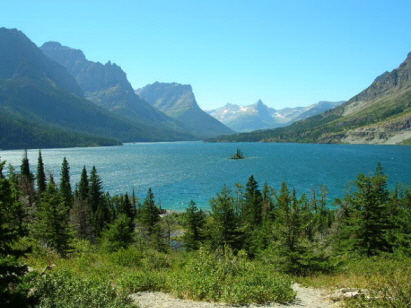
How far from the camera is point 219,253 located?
2206cm

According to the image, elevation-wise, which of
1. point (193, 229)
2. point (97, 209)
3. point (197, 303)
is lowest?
point (97, 209)

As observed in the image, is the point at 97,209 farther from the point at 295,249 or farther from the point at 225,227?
the point at 295,249

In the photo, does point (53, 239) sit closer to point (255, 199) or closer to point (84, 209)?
point (84, 209)

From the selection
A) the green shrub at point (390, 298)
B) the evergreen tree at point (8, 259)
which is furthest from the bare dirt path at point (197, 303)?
the evergreen tree at point (8, 259)

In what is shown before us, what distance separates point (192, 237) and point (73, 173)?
131 metres

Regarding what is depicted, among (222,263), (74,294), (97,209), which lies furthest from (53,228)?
(97,209)

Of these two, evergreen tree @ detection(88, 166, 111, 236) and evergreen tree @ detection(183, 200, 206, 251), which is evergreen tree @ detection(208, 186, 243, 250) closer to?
evergreen tree @ detection(183, 200, 206, 251)

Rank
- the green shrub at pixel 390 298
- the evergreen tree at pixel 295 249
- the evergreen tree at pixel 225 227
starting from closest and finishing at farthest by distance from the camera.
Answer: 1. the green shrub at pixel 390 298
2. the evergreen tree at pixel 295 249
3. the evergreen tree at pixel 225 227

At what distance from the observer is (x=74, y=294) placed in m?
12.1

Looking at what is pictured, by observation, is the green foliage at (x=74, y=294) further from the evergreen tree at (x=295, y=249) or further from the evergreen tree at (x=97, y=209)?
the evergreen tree at (x=97, y=209)

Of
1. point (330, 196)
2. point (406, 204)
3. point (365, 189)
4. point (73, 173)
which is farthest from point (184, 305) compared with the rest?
point (73, 173)

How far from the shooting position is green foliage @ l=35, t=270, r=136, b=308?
1123 centimetres

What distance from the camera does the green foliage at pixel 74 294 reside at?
36.9 feet

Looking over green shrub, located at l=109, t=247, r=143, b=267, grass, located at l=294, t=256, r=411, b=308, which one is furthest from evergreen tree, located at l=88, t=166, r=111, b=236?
grass, located at l=294, t=256, r=411, b=308
